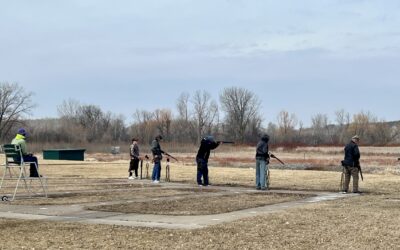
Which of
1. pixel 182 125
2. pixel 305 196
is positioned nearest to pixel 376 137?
pixel 182 125

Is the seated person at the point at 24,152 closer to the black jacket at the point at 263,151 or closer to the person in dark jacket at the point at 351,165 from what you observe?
the black jacket at the point at 263,151

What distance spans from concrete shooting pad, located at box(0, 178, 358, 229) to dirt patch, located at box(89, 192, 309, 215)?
0.51 ft

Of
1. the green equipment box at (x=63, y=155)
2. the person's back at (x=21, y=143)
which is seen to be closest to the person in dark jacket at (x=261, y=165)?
the person's back at (x=21, y=143)

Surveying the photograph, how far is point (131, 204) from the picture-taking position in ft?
44.8

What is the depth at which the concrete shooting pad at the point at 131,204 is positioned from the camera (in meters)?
11.0

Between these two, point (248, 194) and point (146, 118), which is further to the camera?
point (146, 118)

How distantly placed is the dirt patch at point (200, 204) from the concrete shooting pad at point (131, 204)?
16 centimetres

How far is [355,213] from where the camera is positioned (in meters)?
12.4

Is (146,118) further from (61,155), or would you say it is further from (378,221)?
(378,221)

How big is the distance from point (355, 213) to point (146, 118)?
123 m

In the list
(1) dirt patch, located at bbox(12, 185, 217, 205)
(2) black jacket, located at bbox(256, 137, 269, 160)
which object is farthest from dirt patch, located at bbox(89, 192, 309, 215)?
(2) black jacket, located at bbox(256, 137, 269, 160)

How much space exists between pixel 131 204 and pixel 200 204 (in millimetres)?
1525

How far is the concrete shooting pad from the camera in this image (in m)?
11.0

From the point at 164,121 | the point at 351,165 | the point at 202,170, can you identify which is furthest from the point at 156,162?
the point at 164,121
